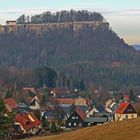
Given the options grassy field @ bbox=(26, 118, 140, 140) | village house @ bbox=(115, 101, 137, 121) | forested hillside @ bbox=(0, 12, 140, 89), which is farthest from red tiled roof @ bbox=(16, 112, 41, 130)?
forested hillside @ bbox=(0, 12, 140, 89)

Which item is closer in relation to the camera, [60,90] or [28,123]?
[28,123]

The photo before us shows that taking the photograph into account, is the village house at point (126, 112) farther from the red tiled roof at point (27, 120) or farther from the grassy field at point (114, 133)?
the grassy field at point (114, 133)

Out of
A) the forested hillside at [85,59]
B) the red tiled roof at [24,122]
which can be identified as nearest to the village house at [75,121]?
the red tiled roof at [24,122]

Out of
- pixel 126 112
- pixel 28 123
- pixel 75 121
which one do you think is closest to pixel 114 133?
pixel 28 123

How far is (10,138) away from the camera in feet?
135

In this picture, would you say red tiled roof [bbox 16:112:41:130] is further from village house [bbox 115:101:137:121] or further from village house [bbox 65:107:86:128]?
village house [bbox 115:101:137:121]

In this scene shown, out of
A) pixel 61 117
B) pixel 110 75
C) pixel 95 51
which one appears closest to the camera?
pixel 61 117

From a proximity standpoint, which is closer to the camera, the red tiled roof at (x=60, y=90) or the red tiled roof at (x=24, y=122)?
the red tiled roof at (x=24, y=122)

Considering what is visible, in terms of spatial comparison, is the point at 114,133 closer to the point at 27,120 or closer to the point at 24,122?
the point at 24,122

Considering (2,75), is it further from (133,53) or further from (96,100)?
(133,53)

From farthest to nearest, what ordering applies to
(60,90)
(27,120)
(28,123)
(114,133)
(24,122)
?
(60,90), (27,120), (28,123), (24,122), (114,133)

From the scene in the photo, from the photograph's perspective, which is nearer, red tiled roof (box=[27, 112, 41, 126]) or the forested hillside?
red tiled roof (box=[27, 112, 41, 126])

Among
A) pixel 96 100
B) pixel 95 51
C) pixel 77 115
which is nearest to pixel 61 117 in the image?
pixel 77 115

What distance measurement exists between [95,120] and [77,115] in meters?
4.51
